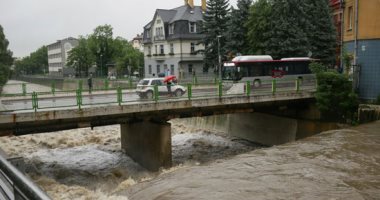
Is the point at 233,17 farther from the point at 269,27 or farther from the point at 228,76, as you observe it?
the point at 228,76

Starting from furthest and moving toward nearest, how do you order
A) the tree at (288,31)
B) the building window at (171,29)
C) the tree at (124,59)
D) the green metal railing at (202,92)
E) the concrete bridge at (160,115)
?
1. the tree at (124,59)
2. the building window at (171,29)
3. the tree at (288,31)
4. the green metal railing at (202,92)
5. the concrete bridge at (160,115)

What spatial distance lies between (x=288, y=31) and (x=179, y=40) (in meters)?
25.0

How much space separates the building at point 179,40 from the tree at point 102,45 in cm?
1347

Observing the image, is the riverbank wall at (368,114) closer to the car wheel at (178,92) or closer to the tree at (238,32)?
the car wheel at (178,92)

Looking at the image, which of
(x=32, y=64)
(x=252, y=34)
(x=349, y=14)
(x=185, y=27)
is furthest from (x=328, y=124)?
(x=32, y=64)

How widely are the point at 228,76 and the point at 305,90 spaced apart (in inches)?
275

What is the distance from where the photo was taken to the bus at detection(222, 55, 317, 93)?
30.2 metres

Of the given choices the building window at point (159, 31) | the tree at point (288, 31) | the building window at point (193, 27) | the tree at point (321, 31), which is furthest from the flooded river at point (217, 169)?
the building window at point (159, 31)

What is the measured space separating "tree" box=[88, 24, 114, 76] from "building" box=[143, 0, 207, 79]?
1347cm

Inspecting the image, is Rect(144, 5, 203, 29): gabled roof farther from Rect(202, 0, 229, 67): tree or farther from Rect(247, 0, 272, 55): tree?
Rect(247, 0, 272, 55): tree

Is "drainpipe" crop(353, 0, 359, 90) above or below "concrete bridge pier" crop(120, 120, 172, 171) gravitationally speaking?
above

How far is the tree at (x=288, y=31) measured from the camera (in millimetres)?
37219

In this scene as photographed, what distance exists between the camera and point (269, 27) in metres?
38.9

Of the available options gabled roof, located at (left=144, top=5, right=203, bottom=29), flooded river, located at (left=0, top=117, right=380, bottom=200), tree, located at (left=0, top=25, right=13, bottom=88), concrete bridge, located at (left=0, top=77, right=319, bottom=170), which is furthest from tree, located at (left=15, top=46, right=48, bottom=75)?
concrete bridge, located at (left=0, top=77, right=319, bottom=170)
